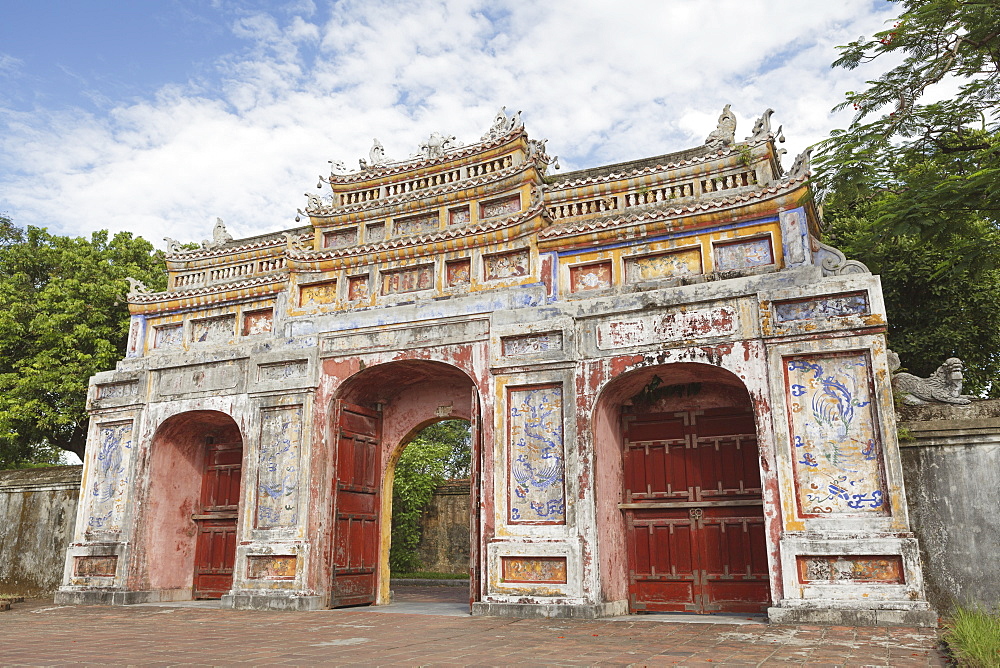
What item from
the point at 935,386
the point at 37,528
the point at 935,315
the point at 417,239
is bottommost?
the point at 37,528

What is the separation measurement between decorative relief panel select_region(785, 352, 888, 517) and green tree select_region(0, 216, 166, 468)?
13.4m

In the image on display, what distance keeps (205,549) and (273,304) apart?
4525 mm

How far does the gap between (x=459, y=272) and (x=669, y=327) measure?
11.5ft

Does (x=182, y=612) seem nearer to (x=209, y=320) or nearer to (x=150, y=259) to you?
(x=209, y=320)

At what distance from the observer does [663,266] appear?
420 inches

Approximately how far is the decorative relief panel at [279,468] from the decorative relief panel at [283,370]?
1.69ft

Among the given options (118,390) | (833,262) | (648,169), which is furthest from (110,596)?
(833,262)

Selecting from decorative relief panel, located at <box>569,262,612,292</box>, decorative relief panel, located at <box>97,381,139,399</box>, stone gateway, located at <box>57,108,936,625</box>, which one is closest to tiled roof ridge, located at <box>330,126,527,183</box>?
stone gateway, located at <box>57,108,936,625</box>

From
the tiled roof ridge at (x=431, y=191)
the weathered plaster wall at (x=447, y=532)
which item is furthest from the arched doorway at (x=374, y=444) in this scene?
the weathered plaster wall at (x=447, y=532)

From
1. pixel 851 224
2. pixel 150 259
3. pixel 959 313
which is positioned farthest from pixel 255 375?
pixel 959 313

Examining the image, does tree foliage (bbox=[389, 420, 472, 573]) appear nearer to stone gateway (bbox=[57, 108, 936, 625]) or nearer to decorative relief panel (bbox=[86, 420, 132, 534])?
stone gateway (bbox=[57, 108, 936, 625])

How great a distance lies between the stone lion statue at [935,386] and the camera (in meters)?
9.12

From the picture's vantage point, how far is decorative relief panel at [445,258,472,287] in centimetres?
1165

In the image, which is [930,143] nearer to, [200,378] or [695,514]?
[695,514]
